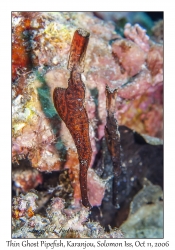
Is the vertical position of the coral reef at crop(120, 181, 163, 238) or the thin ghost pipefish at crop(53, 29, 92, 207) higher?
the thin ghost pipefish at crop(53, 29, 92, 207)

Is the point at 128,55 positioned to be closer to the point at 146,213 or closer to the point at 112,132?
the point at 112,132

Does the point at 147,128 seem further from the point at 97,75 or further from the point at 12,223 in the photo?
the point at 12,223

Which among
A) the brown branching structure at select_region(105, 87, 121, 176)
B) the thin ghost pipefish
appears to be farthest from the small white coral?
the thin ghost pipefish

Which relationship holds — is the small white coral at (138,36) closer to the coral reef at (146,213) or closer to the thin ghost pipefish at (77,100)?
the thin ghost pipefish at (77,100)

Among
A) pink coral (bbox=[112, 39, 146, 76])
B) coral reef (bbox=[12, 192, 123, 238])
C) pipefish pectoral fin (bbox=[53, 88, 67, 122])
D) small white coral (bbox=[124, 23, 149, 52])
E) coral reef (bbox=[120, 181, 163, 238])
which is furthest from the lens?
small white coral (bbox=[124, 23, 149, 52])

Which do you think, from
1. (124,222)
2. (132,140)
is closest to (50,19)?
(132,140)

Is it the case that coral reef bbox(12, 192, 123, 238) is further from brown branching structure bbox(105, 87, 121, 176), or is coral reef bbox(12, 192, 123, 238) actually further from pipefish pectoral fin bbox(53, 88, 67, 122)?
pipefish pectoral fin bbox(53, 88, 67, 122)
